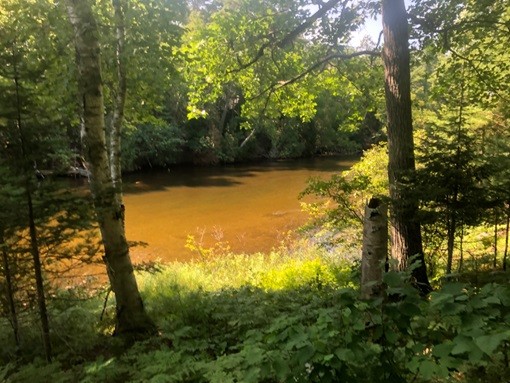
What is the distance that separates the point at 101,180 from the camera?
4.62 meters

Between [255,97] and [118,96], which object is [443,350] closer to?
[118,96]

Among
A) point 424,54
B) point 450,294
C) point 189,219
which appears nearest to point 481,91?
point 424,54

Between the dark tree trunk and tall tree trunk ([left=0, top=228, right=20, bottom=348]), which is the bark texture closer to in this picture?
the dark tree trunk

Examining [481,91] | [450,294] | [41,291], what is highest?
[481,91]

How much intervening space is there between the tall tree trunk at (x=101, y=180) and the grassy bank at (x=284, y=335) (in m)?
0.39

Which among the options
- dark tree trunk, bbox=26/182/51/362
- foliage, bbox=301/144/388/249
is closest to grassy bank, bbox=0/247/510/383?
dark tree trunk, bbox=26/182/51/362

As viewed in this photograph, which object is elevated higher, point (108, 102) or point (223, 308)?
point (108, 102)

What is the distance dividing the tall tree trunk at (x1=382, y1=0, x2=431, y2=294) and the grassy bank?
4.15 feet

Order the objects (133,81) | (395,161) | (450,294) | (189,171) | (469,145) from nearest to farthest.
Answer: (450,294) < (469,145) < (395,161) < (133,81) < (189,171)

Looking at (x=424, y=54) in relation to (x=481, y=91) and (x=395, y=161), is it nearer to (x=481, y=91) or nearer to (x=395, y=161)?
(x=481, y=91)

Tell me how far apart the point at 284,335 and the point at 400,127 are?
4.36 meters

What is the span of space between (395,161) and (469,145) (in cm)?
96

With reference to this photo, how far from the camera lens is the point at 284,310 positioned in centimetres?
504

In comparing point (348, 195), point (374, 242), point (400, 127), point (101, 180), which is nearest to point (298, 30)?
point (400, 127)
